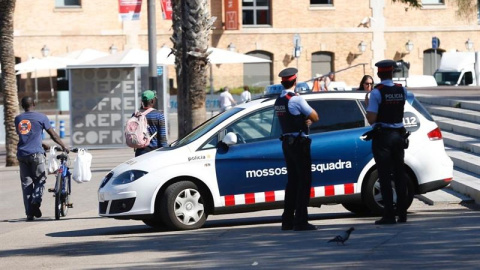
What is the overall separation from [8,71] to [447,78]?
26247 mm

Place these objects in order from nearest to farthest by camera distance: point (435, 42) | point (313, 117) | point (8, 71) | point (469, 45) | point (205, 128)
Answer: point (313, 117) < point (205, 128) < point (8, 71) < point (435, 42) < point (469, 45)

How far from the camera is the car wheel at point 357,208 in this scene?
14157 millimetres

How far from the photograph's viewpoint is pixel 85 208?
59.2ft

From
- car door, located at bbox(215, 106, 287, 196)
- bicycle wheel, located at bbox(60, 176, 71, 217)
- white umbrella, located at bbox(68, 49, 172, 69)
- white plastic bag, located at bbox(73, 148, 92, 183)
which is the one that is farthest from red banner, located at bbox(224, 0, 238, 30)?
car door, located at bbox(215, 106, 287, 196)

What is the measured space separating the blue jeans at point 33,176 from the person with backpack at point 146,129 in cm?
171

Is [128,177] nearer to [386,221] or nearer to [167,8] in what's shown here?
[386,221]

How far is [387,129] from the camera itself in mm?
12492

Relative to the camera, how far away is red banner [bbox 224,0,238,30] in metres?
57.7

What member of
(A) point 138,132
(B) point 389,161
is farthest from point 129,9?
(B) point 389,161

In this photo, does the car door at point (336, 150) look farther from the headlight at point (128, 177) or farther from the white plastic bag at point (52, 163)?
the white plastic bag at point (52, 163)

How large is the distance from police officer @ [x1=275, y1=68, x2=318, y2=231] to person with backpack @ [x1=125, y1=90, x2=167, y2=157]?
130 inches

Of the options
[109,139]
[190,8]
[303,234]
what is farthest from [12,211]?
[109,139]

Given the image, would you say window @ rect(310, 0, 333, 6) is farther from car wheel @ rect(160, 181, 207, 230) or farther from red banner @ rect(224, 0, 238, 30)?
car wheel @ rect(160, 181, 207, 230)

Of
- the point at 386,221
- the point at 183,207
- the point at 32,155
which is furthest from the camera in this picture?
the point at 32,155
